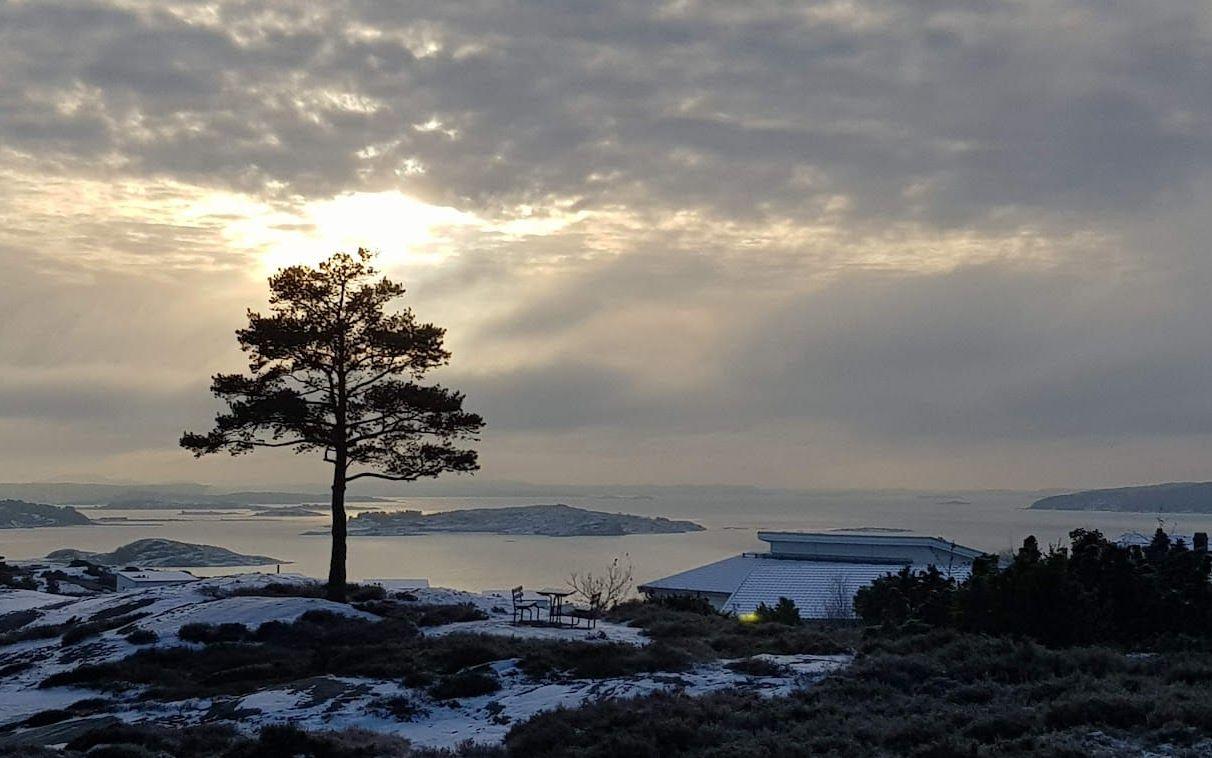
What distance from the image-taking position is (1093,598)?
72.5 feet

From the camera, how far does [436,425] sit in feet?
116

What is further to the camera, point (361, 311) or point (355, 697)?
point (361, 311)

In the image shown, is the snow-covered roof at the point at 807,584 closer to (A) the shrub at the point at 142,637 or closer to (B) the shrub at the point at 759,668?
(B) the shrub at the point at 759,668

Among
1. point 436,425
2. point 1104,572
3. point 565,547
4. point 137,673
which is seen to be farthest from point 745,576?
point 565,547

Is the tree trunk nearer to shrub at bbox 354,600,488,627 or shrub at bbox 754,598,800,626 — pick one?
shrub at bbox 354,600,488,627

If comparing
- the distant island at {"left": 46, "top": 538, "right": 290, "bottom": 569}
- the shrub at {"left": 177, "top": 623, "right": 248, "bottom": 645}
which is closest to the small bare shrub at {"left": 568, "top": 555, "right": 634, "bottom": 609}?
the shrub at {"left": 177, "top": 623, "right": 248, "bottom": 645}

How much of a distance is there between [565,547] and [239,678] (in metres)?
133

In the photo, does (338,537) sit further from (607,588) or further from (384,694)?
(607,588)

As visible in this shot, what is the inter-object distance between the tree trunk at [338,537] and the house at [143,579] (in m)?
23.1

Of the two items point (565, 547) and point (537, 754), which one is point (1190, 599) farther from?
point (565, 547)

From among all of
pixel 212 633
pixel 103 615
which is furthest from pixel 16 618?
pixel 212 633

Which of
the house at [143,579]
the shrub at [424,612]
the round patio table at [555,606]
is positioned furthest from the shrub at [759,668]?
the house at [143,579]

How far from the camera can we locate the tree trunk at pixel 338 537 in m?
33.1

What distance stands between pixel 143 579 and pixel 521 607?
35505mm
